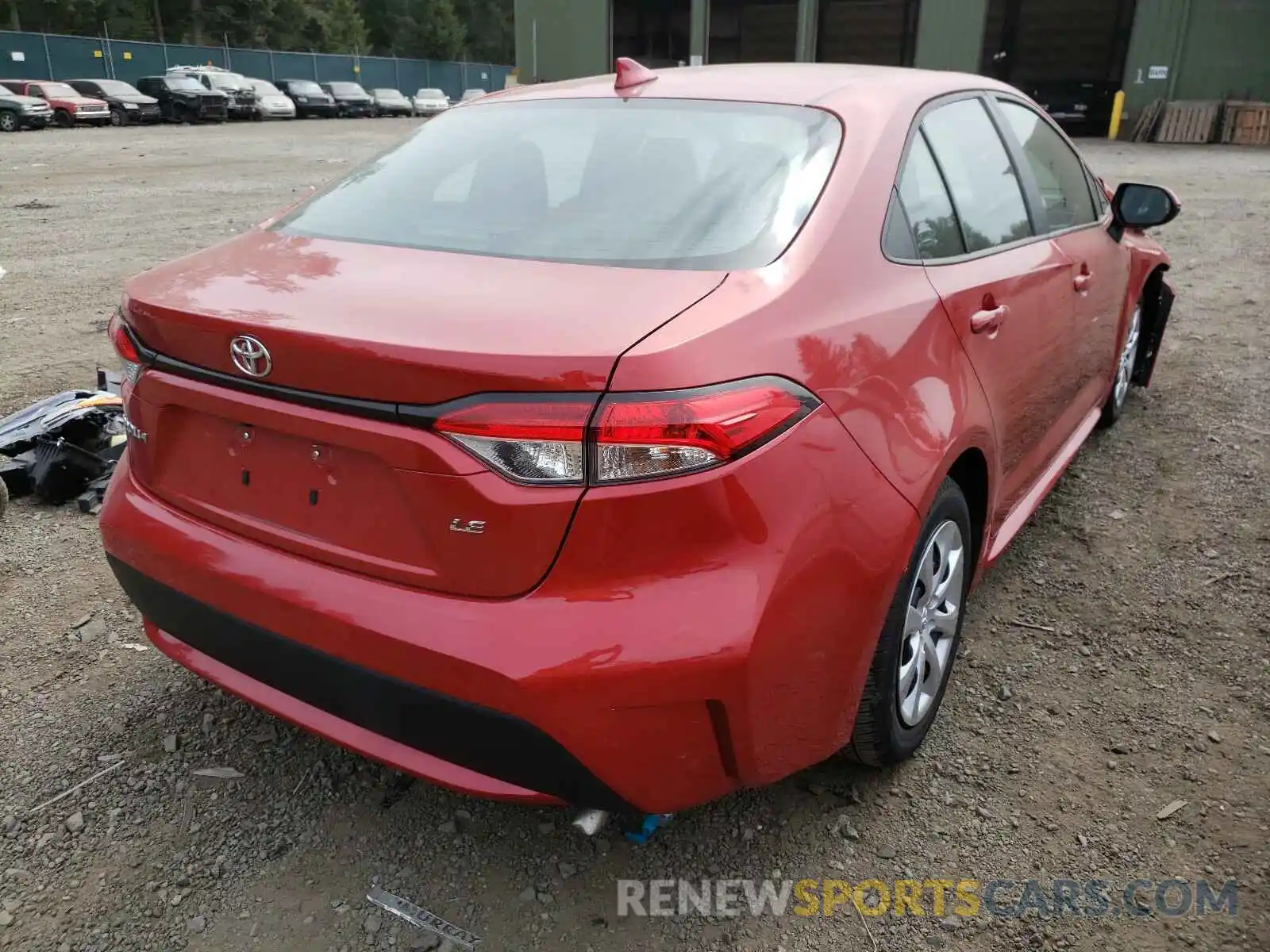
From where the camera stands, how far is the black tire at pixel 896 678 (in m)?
2.12

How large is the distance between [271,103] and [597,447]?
39246 mm

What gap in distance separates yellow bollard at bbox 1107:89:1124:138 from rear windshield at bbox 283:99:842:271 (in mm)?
27974

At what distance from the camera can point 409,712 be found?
5.92ft

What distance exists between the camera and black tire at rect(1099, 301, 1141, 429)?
4.43m

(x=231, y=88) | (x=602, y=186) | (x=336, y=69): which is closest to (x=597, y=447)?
(x=602, y=186)

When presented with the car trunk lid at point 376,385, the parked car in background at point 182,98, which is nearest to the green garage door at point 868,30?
the parked car in background at point 182,98

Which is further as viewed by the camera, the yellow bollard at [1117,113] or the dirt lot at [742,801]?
the yellow bollard at [1117,113]

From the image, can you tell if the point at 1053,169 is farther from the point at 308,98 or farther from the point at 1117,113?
the point at 308,98

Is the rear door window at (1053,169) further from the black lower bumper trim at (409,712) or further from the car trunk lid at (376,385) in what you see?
the black lower bumper trim at (409,712)

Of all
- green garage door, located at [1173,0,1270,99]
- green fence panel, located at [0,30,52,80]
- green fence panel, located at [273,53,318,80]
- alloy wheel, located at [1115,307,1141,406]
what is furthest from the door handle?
green fence panel, located at [273,53,318,80]

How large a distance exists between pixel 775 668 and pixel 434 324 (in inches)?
34.6

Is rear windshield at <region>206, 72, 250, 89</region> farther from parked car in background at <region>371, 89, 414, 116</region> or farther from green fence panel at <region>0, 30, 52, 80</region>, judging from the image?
green fence panel at <region>0, 30, 52, 80</region>

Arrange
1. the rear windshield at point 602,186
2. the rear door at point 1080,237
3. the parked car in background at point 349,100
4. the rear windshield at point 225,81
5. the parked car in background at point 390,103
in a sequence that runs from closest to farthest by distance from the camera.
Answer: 1. the rear windshield at point 602,186
2. the rear door at point 1080,237
3. the rear windshield at point 225,81
4. the parked car in background at point 349,100
5. the parked car in background at point 390,103

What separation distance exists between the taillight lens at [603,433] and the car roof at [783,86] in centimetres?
Answer: 120
